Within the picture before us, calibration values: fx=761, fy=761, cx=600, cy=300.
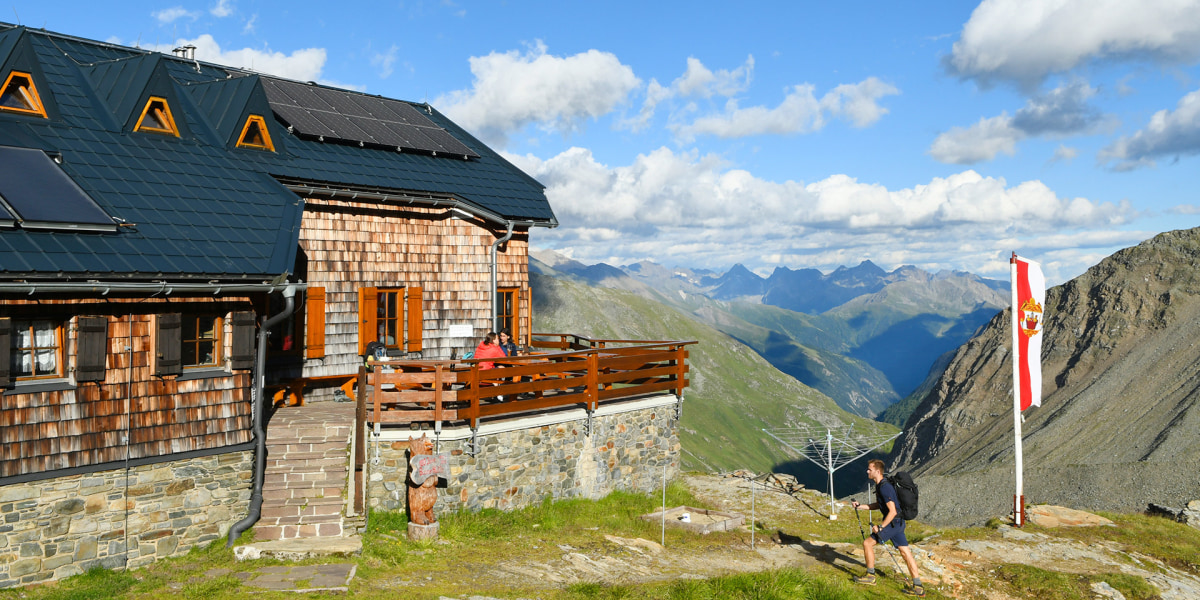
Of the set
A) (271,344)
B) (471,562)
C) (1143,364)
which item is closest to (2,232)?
(271,344)

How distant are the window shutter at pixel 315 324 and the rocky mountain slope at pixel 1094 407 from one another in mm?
29915

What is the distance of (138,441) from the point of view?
1194cm

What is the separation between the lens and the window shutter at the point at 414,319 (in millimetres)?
18516

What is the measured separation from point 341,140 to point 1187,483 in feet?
108

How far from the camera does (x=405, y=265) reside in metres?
18.5

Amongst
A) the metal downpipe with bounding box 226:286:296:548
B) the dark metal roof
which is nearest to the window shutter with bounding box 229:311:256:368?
the metal downpipe with bounding box 226:286:296:548

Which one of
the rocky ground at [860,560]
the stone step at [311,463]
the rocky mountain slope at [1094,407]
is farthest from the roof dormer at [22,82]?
the rocky mountain slope at [1094,407]

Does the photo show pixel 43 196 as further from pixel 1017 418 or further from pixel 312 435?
pixel 1017 418

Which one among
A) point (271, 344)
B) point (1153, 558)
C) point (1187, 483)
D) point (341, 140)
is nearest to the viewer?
point (1153, 558)

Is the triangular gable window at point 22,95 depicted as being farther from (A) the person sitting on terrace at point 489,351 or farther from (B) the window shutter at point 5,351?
(A) the person sitting on terrace at point 489,351

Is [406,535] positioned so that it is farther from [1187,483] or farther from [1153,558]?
[1187,483]

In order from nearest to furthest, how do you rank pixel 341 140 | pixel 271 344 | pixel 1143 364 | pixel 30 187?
pixel 30 187 < pixel 271 344 < pixel 341 140 < pixel 1143 364

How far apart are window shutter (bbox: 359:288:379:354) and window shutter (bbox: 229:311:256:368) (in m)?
4.51

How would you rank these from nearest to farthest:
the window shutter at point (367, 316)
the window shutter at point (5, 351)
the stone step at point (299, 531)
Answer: the window shutter at point (5, 351)
the stone step at point (299, 531)
the window shutter at point (367, 316)
